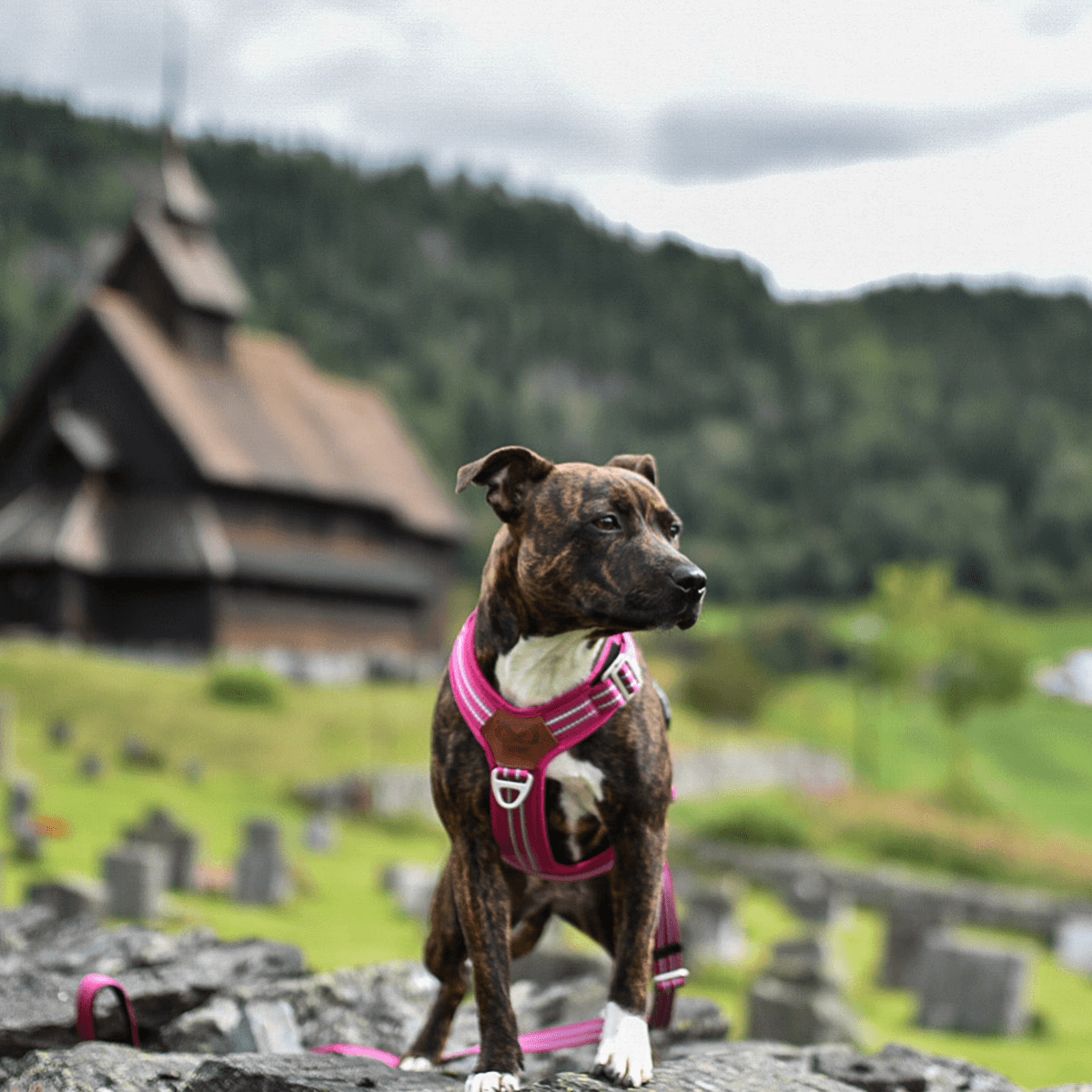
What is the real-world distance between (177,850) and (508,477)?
13.1 m

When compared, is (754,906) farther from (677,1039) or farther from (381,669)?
(677,1039)

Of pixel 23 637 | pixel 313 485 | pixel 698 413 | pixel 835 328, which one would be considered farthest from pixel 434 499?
pixel 835 328

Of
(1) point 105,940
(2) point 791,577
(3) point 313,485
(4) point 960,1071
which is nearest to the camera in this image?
(4) point 960,1071

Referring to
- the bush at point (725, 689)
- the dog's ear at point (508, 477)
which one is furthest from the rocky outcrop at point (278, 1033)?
the bush at point (725, 689)

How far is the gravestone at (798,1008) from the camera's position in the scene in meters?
9.83

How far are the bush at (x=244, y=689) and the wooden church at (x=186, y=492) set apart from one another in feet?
15.1

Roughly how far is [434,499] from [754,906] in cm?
2162

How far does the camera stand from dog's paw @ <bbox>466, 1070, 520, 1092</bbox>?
3.38m

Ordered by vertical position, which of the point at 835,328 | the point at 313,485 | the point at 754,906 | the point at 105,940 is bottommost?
the point at 754,906

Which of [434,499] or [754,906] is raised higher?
[434,499]

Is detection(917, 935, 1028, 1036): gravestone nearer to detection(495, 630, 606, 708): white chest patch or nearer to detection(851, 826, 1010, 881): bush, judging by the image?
detection(495, 630, 606, 708): white chest patch

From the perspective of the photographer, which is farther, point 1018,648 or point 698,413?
point 698,413

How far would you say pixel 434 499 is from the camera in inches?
1576

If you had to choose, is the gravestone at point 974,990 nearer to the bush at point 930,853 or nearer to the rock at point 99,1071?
the rock at point 99,1071
